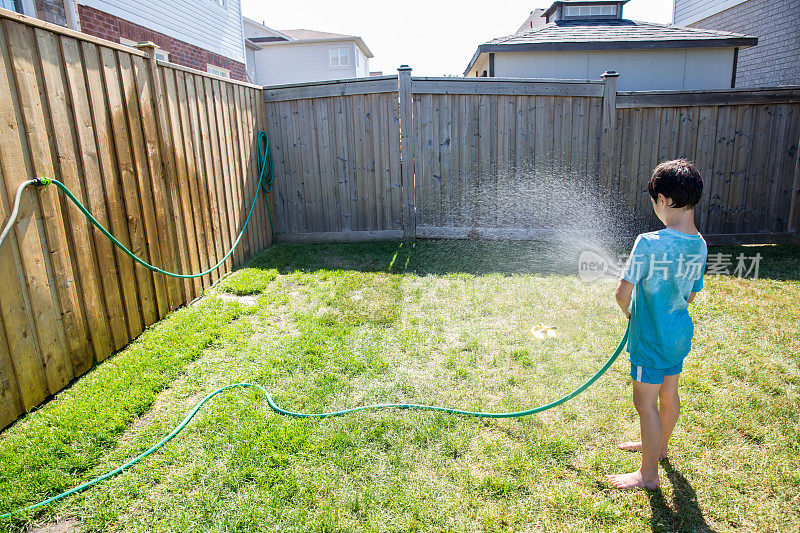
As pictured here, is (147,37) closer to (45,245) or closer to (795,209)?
(45,245)

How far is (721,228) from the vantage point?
648cm

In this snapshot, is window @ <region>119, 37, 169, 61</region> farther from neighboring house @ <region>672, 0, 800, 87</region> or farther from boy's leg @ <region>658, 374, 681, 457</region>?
neighboring house @ <region>672, 0, 800, 87</region>

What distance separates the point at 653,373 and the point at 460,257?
3857mm

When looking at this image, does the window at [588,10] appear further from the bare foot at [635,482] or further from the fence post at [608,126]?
the bare foot at [635,482]

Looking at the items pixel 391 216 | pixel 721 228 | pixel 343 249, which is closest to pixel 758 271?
pixel 721 228

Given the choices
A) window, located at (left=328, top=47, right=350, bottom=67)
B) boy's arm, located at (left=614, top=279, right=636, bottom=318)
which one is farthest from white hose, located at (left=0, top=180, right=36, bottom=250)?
window, located at (left=328, top=47, right=350, bottom=67)

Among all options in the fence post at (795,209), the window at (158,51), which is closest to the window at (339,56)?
the window at (158,51)

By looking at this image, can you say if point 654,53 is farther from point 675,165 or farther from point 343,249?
point 675,165

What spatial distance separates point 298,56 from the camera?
27984 mm

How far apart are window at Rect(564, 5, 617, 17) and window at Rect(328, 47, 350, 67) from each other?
759 inches

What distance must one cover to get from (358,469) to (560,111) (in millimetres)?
5410

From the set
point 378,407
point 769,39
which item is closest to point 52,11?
point 378,407

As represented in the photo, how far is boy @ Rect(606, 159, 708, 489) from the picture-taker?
197 cm

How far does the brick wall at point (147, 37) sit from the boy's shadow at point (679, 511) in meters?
10.1
